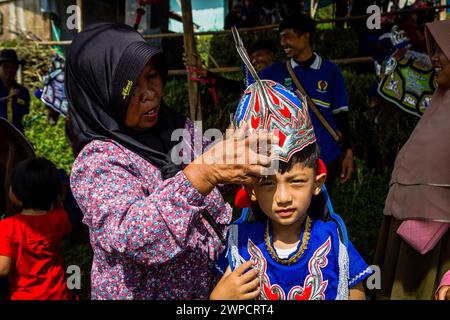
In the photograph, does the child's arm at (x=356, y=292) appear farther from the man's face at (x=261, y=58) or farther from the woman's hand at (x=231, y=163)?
the man's face at (x=261, y=58)

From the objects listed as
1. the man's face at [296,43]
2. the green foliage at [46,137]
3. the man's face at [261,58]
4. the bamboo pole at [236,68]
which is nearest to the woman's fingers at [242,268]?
the man's face at [296,43]

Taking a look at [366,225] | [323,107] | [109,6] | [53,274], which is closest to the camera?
[53,274]

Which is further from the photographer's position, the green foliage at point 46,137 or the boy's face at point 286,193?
the green foliage at point 46,137

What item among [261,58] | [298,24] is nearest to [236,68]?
[261,58]

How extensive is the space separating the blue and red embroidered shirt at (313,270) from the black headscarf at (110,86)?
0.47 m

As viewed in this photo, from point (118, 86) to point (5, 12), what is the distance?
14.1 meters

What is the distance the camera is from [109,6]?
45.6 feet

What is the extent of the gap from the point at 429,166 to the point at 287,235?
1274 millimetres

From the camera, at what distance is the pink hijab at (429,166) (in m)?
2.77

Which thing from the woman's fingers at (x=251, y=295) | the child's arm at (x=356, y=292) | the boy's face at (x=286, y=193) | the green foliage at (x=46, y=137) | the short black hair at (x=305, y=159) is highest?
the short black hair at (x=305, y=159)

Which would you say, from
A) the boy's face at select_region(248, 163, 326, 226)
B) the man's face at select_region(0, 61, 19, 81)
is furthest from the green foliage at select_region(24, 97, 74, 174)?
the boy's face at select_region(248, 163, 326, 226)

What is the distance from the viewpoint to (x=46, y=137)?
10203 mm
